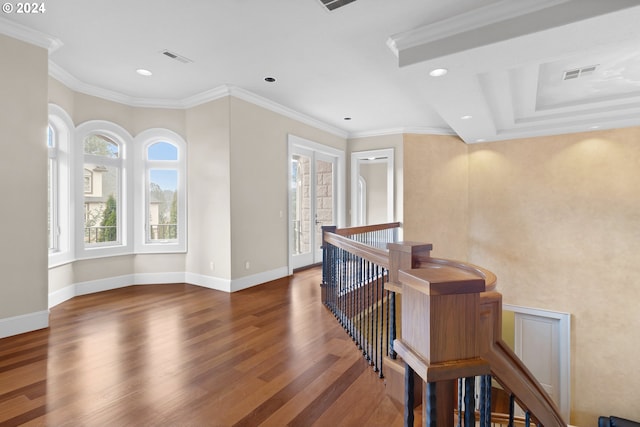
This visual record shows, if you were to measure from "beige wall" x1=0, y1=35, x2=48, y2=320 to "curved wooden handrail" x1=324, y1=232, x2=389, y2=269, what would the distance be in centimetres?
304

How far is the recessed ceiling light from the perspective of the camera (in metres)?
3.21

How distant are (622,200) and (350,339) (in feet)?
19.5

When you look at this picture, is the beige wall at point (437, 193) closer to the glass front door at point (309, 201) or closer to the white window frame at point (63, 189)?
the glass front door at point (309, 201)

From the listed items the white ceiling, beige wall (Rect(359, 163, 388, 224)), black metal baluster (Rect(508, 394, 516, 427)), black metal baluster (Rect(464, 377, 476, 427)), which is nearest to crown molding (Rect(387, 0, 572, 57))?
the white ceiling

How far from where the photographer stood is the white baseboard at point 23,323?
2.99 meters

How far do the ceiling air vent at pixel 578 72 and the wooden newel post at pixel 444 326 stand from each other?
4.69m

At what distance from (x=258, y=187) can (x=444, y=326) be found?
458 cm

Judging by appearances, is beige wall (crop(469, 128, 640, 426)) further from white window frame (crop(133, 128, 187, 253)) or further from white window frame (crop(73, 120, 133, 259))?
white window frame (crop(73, 120, 133, 259))

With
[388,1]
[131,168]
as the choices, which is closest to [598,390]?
[388,1]

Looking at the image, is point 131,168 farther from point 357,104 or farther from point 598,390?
point 598,390

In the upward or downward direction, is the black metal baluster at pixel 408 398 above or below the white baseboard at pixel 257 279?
above

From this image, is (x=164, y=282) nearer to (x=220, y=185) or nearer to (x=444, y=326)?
(x=220, y=185)

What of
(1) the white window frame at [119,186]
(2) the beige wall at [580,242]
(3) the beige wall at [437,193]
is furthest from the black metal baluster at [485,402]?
(2) the beige wall at [580,242]

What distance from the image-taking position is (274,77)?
4188 millimetres
